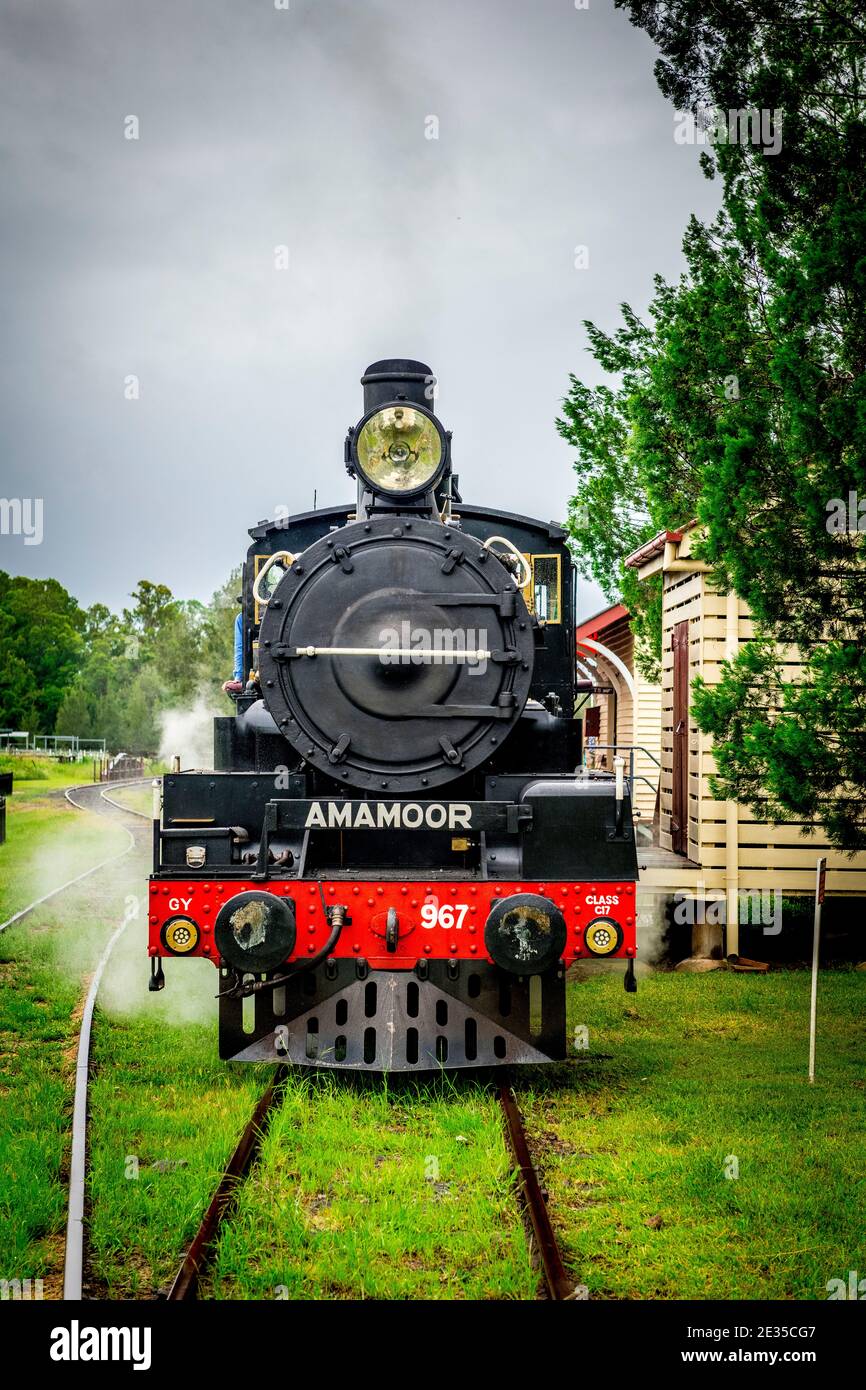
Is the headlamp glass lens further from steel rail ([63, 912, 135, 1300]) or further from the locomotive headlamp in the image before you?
steel rail ([63, 912, 135, 1300])

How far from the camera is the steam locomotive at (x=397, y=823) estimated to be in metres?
5.65

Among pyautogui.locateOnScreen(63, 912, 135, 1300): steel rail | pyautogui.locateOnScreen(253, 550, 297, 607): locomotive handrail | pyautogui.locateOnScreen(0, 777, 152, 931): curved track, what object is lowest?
pyautogui.locateOnScreen(63, 912, 135, 1300): steel rail

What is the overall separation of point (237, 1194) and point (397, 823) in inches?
76.9

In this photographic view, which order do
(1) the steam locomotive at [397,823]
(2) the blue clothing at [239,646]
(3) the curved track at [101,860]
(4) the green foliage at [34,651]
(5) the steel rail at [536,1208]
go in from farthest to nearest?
1. (4) the green foliage at [34,651]
2. (3) the curved track at [101,860]
3. (2) the blue clothing at [239,646]
4. (1) the steam locomotive at [397,823]
5. (5) the steel rail at [536,1208]

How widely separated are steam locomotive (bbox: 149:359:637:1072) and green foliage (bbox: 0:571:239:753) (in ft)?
103

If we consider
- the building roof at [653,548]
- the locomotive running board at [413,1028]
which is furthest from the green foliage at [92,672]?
the locomotive running board at [413,1028]

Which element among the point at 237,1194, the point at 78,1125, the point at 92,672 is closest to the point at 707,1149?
the point at 237,1194

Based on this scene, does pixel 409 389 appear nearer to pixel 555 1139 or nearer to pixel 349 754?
pixel 349 754

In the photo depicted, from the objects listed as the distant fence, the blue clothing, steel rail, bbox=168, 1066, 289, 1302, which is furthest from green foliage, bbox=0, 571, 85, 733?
steel rail, bbox=168, 1066, 289, 1302

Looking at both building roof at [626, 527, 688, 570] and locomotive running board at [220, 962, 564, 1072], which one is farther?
building roof at [626, 527, 688, 570]

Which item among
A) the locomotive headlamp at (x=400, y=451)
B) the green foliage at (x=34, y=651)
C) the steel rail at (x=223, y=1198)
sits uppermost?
the green foliage at (x=34, y=651)

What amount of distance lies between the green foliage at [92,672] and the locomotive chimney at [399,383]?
31039mm

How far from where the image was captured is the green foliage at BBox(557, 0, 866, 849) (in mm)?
5906

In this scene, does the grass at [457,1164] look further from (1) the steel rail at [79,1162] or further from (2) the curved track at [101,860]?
(2) the curved track at [101,860]
